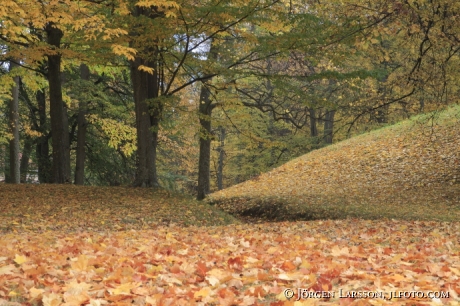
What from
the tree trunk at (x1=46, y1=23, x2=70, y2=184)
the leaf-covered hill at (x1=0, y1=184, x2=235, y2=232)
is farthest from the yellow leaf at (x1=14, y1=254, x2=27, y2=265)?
the tree trunk at (x1=46, y1=23, x2=70, y2=184)

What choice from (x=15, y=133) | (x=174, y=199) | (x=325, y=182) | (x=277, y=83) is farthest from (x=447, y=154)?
(x=15, y=133)

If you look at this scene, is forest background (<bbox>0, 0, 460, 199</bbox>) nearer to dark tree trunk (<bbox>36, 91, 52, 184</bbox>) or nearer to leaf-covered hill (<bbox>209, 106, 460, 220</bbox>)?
dark tree trunk (<bbox>36, 91, 52, 184</bbox>)

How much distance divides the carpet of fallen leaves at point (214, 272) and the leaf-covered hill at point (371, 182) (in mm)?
6936

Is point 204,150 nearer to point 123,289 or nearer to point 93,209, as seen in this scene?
point 93,209

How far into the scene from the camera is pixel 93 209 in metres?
9.91

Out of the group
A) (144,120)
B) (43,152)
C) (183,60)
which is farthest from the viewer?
(43,152)

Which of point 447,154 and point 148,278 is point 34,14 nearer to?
point 148,278

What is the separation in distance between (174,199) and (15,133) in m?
6.94

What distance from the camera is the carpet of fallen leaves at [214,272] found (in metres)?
2.94

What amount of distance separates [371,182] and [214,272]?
14062 millimetres

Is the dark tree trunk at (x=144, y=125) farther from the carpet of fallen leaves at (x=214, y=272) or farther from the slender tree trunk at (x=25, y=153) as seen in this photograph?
the slender tree trunk at (x=25, y=153)

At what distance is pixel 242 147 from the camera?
1316 inches

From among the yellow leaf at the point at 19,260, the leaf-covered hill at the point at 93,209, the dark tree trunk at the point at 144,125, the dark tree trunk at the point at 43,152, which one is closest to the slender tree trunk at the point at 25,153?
the dark tree trunk at the point at 43,152

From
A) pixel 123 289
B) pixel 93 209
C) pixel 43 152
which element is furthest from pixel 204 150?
pixel 123 289
